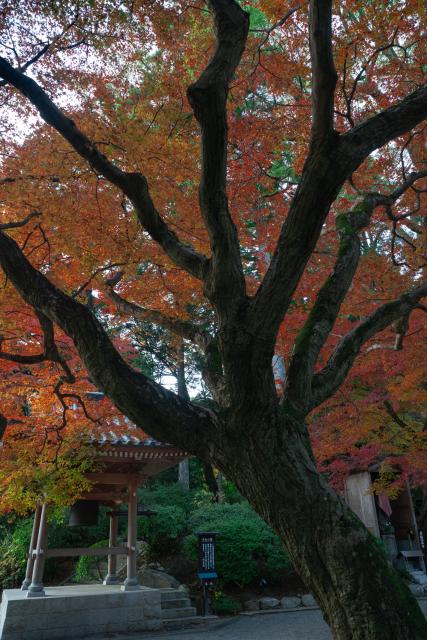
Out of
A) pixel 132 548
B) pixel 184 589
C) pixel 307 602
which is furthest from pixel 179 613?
pixel 307 602

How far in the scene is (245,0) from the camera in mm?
7645

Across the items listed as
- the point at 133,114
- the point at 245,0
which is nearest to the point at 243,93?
the point at 245,0

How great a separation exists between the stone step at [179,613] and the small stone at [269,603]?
1743mm

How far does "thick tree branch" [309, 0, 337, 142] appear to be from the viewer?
3.66m

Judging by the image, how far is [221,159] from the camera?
3.71 metres

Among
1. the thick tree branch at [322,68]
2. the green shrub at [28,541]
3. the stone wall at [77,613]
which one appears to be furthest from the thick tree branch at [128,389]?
the green shrub at [28,541]

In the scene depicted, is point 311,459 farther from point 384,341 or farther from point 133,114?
point 384,341

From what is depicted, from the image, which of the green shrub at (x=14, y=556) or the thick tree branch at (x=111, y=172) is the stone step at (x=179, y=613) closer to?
the green shrub at (x=14, y=556)

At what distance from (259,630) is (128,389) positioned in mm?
7687

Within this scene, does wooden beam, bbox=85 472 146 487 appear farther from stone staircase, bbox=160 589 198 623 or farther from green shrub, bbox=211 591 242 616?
green shrub, bbox=211 591 242 616

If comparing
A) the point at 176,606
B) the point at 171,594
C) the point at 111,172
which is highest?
the point at 111,172

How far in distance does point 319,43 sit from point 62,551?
993 centimetres

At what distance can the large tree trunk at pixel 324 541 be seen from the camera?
2.93 meters

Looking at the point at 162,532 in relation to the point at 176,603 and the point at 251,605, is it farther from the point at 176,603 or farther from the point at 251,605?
the point at 251,605
